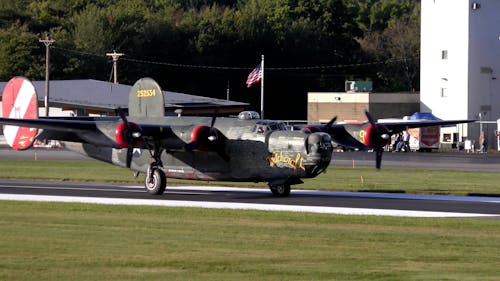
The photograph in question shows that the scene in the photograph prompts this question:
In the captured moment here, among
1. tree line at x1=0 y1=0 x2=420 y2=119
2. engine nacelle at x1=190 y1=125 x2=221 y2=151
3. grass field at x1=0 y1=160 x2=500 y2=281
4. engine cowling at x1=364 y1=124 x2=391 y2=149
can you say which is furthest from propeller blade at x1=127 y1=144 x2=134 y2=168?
tree line at x1=0 y1=0 x2=420 y2=119

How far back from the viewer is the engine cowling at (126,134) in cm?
3475

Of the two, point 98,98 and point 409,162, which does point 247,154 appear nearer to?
point 409,162

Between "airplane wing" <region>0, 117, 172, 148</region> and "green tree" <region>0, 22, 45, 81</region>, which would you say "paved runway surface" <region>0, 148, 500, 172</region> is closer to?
"airplane wing" <region>0, 117, 172, 148</region>

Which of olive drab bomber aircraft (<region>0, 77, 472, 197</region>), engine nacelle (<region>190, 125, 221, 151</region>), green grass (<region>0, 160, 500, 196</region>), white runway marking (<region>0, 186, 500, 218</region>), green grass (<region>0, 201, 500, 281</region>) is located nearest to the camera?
green grass (<region>0, 201, 500, 281</region>)

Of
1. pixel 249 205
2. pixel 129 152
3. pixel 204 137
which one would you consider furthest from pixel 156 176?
pixel 249 205

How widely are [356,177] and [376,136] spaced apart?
11.1 meters

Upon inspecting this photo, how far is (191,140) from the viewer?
35594 millimetres

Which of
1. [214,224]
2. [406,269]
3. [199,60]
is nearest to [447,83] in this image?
[199,60]

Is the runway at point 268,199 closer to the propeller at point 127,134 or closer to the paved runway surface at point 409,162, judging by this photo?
the propeller at point 127,134

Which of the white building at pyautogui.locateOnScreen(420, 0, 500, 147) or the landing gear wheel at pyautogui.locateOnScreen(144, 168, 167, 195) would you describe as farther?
the white building at pyautogui.locateOnScreen(420, 0, 500, 147)

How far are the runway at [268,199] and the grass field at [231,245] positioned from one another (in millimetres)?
1836

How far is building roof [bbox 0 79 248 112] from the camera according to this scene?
300 feet

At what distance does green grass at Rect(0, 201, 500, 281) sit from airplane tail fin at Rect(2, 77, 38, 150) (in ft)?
26.7

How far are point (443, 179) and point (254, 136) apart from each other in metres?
15.2
